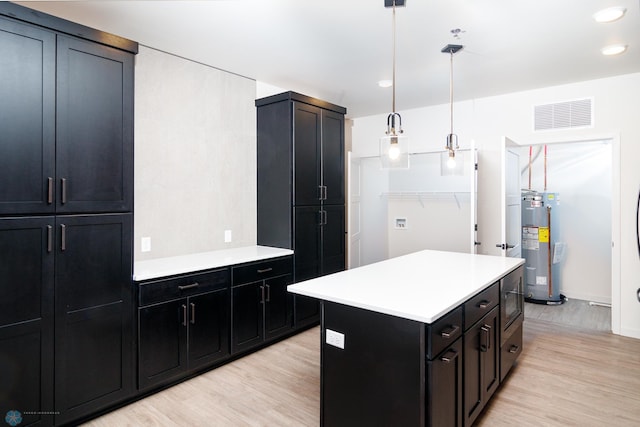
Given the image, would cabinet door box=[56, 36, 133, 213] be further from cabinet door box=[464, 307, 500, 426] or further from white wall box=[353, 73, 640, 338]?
white wall box=[353, 73, 640, 338]

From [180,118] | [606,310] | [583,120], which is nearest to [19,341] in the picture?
[180,118]

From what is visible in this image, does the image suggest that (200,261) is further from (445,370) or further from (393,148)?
(445,370)

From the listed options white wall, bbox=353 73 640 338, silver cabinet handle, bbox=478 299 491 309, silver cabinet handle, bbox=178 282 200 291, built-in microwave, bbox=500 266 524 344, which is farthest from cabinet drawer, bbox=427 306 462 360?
white wall, bbox=353 73 640 338

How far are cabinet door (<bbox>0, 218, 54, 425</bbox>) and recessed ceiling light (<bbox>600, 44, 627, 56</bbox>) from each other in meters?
4.44

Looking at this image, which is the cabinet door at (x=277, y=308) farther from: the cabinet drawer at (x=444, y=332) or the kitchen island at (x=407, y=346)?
the cabinet drawer at (x=444, y=332)

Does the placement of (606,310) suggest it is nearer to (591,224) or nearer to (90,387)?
(591,224)

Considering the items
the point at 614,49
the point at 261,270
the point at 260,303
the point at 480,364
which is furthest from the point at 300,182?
the point at 614,49

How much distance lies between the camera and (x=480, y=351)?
7.30ft

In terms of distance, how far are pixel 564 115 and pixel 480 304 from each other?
3127 millimetres

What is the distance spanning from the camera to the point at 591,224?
17.0 ft

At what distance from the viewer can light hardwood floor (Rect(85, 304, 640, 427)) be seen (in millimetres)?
2352

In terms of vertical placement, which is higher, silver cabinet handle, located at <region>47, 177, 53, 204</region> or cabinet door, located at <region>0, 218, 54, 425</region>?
silver cabinet handle, located at <region>47, 177, 53, 204</region>

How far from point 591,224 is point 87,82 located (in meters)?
6.17

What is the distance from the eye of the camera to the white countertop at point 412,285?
177cm
